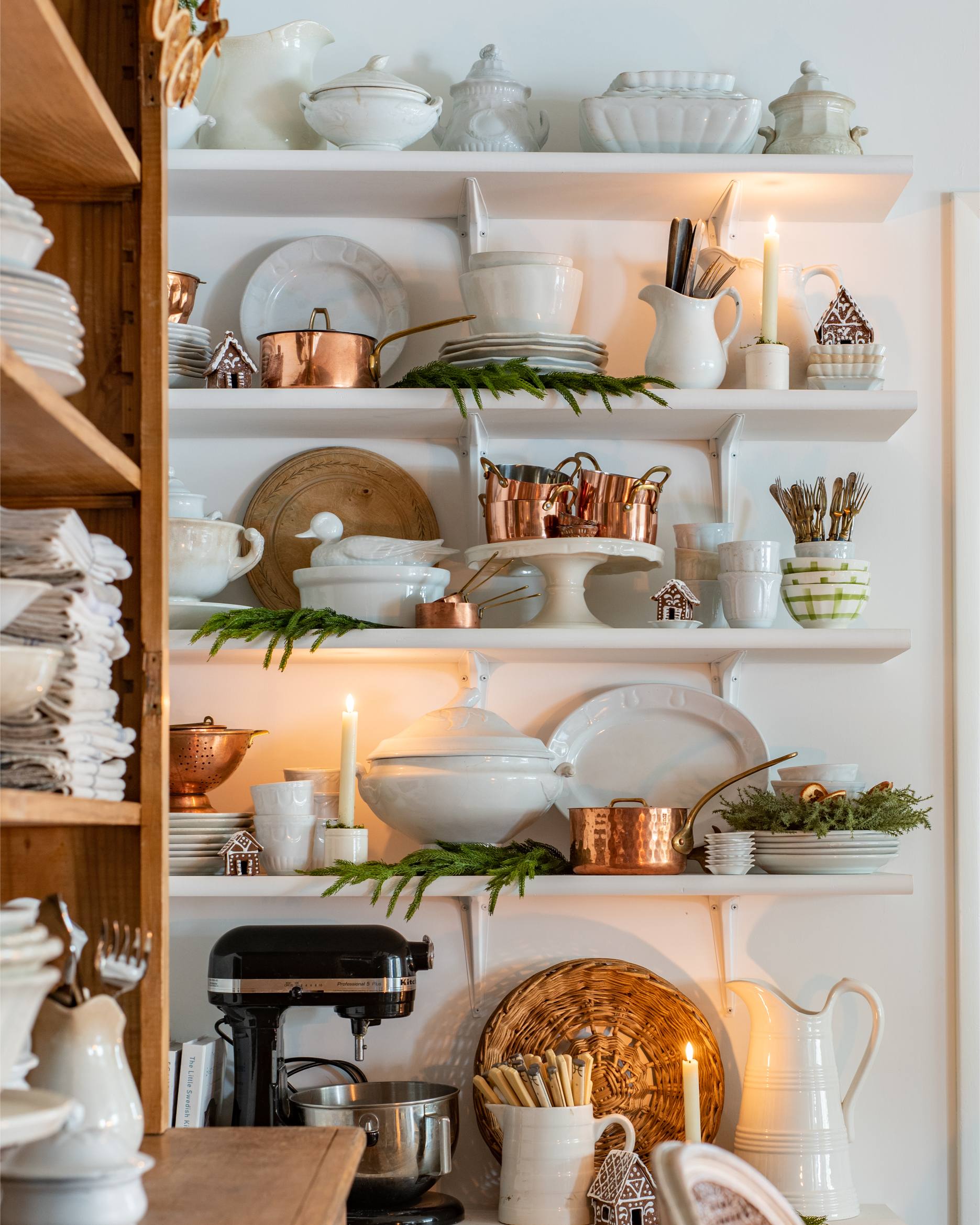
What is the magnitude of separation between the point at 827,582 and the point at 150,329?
1.15 meters

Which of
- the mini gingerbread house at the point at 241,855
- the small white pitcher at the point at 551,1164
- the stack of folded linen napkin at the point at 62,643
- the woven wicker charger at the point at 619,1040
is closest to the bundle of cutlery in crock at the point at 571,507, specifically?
the mini gingerbread house at the point at 241,855

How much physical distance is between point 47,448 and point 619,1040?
53.4 inches

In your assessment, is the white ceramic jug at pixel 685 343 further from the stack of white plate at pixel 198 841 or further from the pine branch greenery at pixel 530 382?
the stack of white plate at pixel 198 841

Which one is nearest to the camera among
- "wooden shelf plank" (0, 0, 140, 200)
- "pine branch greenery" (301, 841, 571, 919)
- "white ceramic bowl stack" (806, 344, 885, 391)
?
"wooden shelf plank" (0, 0, 140, 200)

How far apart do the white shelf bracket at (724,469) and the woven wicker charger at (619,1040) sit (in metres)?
0.75

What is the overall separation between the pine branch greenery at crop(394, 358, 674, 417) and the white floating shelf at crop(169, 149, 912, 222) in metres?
0.32

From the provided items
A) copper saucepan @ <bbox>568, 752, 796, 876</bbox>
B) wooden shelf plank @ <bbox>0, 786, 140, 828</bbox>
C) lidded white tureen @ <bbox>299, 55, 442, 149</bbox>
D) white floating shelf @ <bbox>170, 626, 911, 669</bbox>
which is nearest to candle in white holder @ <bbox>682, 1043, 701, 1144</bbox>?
copper saucepan @ <bbox>568, 752, 796, 876</bbox>

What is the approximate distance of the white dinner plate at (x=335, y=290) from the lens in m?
2.14

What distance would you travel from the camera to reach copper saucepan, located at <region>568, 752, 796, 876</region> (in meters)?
1.87

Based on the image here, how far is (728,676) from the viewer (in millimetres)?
2080

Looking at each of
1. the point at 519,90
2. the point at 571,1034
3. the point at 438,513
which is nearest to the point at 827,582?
the point at 438,513

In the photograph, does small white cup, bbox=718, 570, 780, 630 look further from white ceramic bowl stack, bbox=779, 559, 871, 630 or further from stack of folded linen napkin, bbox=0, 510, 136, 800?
stack of folded linen napkin, bbox=0, 510, 136, 800

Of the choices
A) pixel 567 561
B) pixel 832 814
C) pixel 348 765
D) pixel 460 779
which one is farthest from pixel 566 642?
pixel 832 814

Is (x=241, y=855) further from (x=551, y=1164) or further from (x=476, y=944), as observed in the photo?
(x=551, y=1164)
